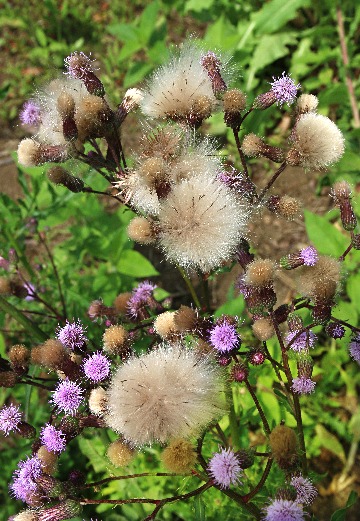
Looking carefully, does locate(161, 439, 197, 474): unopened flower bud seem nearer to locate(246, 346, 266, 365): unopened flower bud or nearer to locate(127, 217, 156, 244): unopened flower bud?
locate(246, 346, 266, 365): unopened flower bud

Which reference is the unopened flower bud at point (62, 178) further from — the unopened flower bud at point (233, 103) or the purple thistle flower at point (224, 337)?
the purple thistle flower at point (224, 337)

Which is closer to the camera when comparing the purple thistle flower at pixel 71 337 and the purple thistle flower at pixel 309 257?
the purple thistle flower at pixel 309 257

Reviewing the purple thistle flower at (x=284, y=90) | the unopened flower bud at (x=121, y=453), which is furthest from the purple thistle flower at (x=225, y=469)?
the purple thistle flower at (x=284, y=90)

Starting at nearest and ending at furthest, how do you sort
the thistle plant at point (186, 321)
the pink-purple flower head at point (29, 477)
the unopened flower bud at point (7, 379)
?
the thistle plant at point (186, 321) < the pink-purple flower head at point (29, 477) < the unopened flower bud at point (7, 379)

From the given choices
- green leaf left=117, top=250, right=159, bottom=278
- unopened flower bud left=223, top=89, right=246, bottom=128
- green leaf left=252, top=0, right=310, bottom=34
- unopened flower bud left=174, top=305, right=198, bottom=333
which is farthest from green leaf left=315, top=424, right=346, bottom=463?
green leaf left=252, top=0, right=310, bottom=34

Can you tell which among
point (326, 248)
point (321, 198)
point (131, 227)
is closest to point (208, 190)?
point (131, 227)

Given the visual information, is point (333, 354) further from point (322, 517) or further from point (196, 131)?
point (196, 131)

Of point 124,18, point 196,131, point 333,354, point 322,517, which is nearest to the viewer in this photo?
point 196,131
